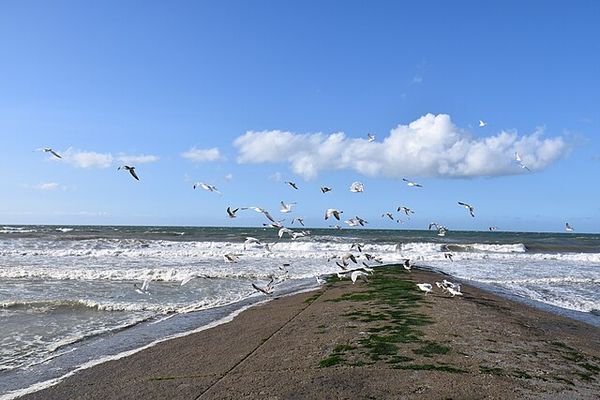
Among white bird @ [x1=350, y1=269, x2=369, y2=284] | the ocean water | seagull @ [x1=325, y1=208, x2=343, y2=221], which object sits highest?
seagull @ [x1=325, y1=208, x2=343, y2=221]

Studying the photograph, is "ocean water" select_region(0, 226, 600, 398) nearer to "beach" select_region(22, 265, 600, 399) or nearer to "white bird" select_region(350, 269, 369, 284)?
"beach" select_region(22, 265, 600, 399)

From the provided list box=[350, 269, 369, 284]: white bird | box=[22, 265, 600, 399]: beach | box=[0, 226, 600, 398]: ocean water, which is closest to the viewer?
box=[22, 265, 600, 399]: beach

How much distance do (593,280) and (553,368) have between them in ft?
60.4

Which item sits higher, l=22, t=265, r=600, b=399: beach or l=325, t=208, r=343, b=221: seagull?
l=325, t=208, r=343, b=221: seagull

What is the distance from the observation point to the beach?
566 cm

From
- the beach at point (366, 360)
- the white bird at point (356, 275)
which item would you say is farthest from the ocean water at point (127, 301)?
the white bird at point (356, 275)

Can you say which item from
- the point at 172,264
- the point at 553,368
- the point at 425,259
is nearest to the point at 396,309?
the point at 553,368

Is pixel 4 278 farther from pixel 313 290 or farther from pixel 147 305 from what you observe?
pixel 313 290

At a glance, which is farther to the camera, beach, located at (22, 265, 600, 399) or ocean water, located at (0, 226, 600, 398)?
ocean water, located at (0, 226, 600, 398)

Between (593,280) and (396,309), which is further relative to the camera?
(593,280)

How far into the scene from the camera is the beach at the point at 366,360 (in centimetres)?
566

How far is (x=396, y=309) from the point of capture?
36.1ft

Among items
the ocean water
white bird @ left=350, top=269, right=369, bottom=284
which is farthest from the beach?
white bird @ left=350, top=269, right=369, bottom=284

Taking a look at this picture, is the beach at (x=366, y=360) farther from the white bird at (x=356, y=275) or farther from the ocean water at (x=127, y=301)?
the white bird at (x=356, y=275)
